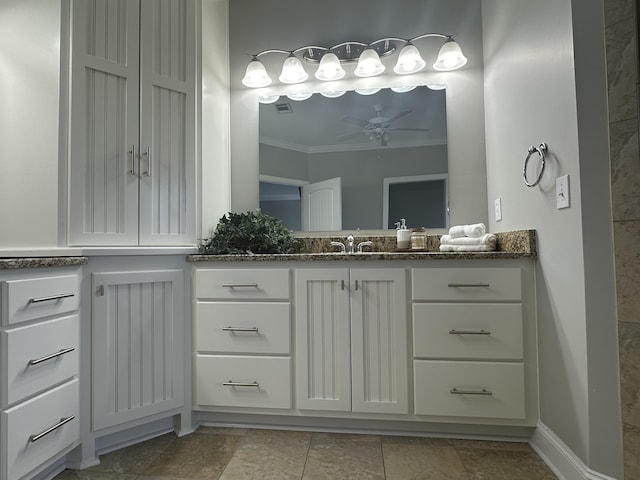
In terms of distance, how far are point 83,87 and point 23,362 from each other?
1.13 meters

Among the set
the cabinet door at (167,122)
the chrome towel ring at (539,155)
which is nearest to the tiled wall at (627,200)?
the chrome towel ring at (539,155)

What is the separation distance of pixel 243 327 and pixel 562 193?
142 centimetres

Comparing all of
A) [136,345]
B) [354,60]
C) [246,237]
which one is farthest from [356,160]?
[136,345]

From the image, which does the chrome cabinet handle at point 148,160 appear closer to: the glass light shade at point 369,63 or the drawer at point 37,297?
the drawer at point 37,297

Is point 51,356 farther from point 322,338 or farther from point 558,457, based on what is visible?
point 558,457

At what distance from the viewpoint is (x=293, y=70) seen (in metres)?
2.35

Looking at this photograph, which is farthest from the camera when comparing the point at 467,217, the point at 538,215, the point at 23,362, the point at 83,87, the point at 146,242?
the point at 467,217

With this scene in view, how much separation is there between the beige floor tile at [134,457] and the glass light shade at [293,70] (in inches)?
84.0

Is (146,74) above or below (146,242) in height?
above

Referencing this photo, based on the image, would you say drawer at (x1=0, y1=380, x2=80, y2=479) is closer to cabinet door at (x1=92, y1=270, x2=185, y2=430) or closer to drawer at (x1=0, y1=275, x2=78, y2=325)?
cabinet door at (x1=92, y1=270, x2=185, y2=430)

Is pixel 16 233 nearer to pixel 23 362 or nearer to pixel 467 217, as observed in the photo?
pixel 23 362

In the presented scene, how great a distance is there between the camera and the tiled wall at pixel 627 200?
1.12m

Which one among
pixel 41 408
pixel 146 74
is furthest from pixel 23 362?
pixel 146 74

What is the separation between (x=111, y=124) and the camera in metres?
1.67
